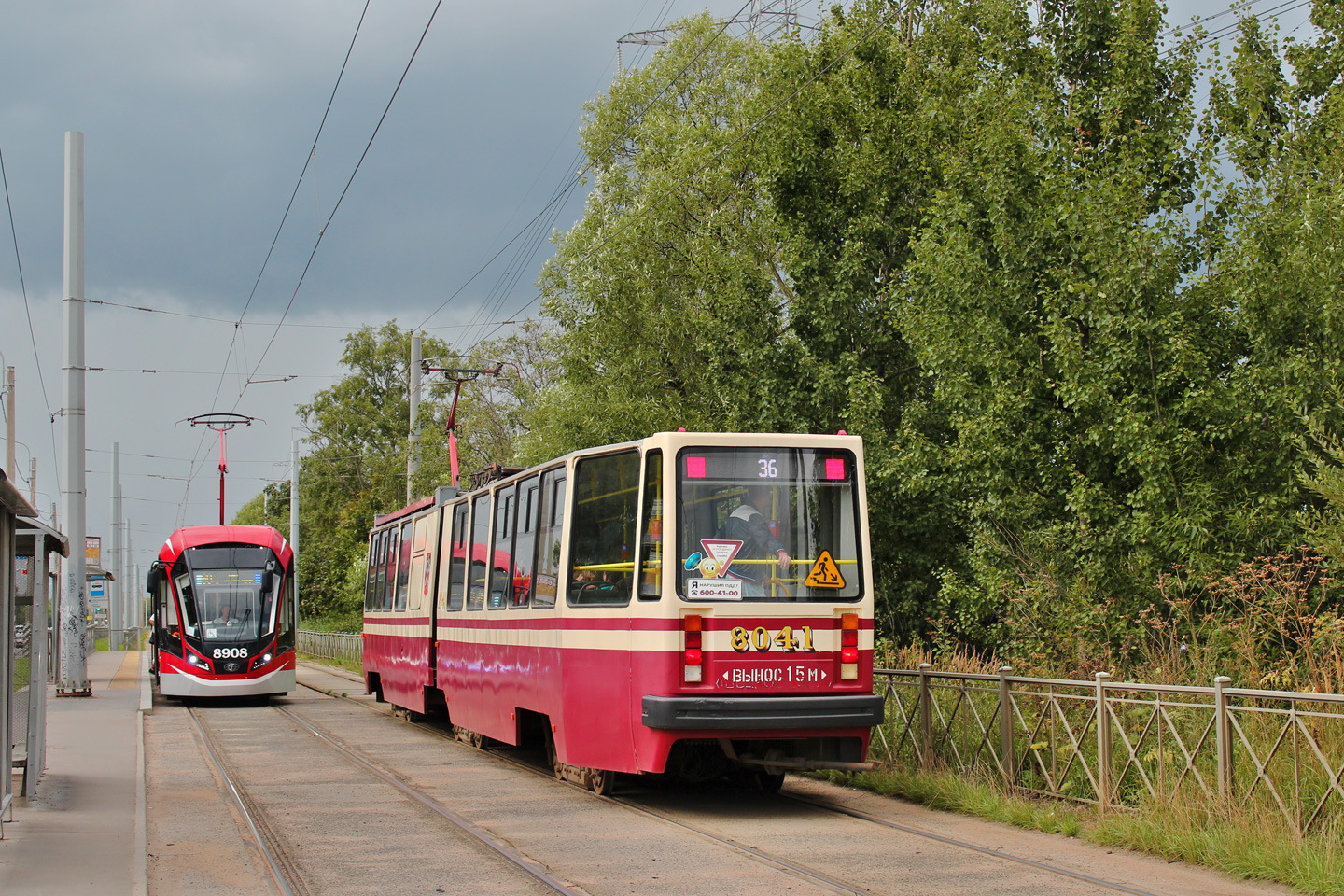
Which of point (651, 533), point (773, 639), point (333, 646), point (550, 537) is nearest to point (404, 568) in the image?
point (550, 537)

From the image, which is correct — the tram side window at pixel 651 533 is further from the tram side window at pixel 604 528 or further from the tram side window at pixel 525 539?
the tram side window at pixel 525 539

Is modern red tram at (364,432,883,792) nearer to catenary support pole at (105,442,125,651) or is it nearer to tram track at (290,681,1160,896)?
tram track at (290,681,1160,896)

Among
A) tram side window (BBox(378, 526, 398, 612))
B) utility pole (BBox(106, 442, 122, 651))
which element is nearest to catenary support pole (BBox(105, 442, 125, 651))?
utility pole (BBox(106, 442, 122, 651))

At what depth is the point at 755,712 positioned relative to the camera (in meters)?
10.4

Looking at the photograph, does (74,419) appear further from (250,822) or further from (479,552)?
(250,822)

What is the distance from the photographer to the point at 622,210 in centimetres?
3269

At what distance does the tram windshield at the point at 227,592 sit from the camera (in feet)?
82.0

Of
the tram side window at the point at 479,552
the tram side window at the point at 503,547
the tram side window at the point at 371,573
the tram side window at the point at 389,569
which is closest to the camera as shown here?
the tram side window at the point at 503,547

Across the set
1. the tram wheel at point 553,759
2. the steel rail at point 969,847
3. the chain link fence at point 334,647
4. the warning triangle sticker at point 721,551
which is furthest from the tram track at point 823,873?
the chain link fence at point 334,647

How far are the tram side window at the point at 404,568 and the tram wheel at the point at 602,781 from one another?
8.65 m

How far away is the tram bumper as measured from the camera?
405 inches

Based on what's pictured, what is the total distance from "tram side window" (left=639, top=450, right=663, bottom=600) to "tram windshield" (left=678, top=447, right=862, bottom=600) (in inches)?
6.5

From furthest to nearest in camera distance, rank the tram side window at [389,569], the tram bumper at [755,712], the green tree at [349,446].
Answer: the green tree at [349,446]
the tram side window at [389,569]
the tram bumper at [755,712]

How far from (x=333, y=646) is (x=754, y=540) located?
132 ft
